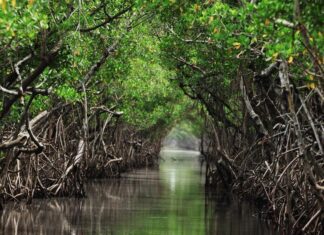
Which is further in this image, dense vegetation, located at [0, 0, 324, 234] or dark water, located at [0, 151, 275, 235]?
dark water, located at [0, 151, 275, 235]

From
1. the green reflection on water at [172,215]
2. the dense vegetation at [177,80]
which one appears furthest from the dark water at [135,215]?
the dense vegetation at [177,80]

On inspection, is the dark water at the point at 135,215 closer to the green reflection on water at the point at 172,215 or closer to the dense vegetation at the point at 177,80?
the green reflection on water at the point at 172,215

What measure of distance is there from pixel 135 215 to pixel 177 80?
20.5ft

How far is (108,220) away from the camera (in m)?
13.7

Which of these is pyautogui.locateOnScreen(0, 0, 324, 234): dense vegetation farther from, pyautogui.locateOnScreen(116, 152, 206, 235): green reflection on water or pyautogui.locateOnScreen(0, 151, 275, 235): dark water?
pyautogui.locateOnScreen(116, 152, 206, 235): green reflection on water

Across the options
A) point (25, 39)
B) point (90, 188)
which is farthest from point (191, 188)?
point (25, 39)

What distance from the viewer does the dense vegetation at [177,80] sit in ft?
28.8

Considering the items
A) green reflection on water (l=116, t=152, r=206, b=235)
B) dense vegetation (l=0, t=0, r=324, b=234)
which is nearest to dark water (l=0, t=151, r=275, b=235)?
green reflection on water (l=116, t=152, r=206, b=235)

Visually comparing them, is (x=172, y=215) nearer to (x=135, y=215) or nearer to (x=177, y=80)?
(x=135, y=215)

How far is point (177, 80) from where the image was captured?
2020 cm

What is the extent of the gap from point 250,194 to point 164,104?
13402 mm

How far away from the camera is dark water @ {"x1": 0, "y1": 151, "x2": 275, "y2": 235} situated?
1239 cm

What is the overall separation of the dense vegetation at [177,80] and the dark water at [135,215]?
604 mm

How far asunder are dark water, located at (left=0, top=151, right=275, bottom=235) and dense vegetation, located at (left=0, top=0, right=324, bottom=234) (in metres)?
0.60
